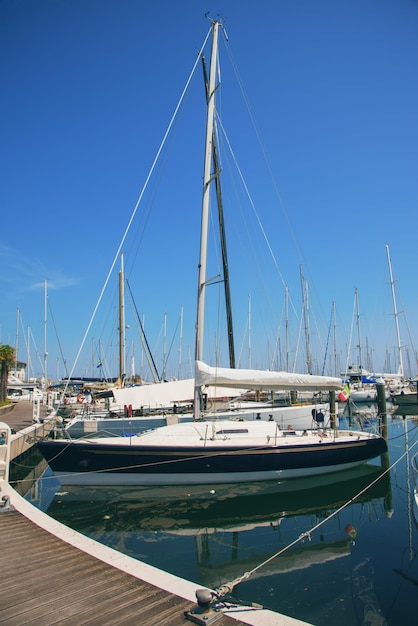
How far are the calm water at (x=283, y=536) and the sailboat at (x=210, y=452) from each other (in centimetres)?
50

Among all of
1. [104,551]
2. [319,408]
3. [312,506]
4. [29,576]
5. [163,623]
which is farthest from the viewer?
[319,408]

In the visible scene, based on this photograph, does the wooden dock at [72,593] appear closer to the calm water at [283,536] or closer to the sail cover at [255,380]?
the calm water at [283,536]

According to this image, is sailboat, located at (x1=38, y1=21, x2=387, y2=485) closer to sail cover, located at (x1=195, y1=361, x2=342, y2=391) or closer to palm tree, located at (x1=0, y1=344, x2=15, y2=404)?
sail cover, located at (x1=195, y1=361, x2=342, y2=391)

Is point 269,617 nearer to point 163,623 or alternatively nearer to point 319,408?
point 163,623

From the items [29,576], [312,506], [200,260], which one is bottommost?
[312,506]

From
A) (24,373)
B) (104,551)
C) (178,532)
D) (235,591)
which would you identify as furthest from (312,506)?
(24,373)

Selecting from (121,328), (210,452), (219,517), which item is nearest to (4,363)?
(121,328)

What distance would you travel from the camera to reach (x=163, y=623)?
4.50 m

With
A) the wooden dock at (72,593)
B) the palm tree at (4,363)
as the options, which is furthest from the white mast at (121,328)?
the wooden dock at (72,593)

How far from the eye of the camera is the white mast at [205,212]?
55.5 feet

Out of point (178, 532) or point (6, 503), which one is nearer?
point (6, 503)

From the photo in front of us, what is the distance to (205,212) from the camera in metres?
17.9

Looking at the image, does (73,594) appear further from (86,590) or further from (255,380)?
(255,380)

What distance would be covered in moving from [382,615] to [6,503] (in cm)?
737
